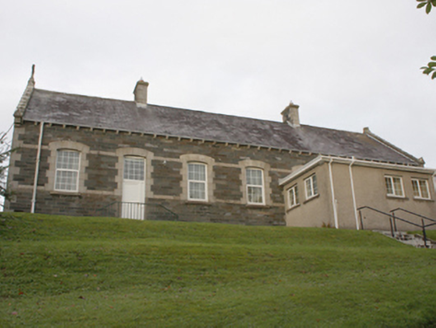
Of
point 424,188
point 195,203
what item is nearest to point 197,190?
point 195,203

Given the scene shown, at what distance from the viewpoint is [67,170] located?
20.7 m

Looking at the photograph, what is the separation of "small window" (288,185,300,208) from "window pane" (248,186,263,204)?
1.45 metres

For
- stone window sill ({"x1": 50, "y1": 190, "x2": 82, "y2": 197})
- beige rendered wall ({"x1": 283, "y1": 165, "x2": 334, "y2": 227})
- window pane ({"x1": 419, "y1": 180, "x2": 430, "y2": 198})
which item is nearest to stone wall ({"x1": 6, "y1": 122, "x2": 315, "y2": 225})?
stone window sill ({"x1": 50, "y1": 190, "x2": 82, "y2": 197})

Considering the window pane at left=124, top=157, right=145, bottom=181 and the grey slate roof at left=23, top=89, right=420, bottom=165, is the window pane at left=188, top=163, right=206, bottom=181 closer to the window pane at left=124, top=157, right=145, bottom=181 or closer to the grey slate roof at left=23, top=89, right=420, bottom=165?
the grey slate roof at left=23, top=89, right=420, bottom=165

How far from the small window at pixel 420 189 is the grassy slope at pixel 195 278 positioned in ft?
19.3

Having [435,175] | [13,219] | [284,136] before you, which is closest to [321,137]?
[284,136]

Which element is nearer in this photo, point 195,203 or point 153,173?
point 153,173

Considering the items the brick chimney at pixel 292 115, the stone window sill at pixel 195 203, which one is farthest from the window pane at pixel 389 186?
the brick chimney at pixel 292 115

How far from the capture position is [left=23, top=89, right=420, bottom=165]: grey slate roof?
22.3 metres

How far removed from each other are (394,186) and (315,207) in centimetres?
379

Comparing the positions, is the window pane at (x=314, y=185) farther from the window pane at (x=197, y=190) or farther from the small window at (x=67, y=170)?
the small window at (x=67, y=170)

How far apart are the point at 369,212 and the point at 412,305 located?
10.5 m

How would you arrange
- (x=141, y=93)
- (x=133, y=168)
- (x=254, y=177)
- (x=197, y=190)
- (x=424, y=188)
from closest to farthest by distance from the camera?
(x=424, y=188), (x=133, y=168), (x=197, y=190), (x=254, y=177), (x=141, y=93)

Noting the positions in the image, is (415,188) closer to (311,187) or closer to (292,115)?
(311,187)
